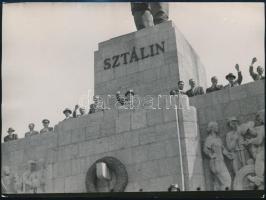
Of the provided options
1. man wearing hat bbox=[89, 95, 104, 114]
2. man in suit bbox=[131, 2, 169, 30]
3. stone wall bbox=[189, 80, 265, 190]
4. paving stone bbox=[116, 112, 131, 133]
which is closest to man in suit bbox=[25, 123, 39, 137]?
man wearing hat bbox=[89, 95, 104, 114]

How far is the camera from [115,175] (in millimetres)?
13773

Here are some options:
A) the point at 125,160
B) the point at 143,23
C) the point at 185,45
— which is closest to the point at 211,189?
the point at 125,160

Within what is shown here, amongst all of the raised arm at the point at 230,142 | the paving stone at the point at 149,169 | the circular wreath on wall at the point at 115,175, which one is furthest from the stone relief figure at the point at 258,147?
the circular wreath on wall at the point at 115,175

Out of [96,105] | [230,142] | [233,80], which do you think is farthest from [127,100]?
[230,142]

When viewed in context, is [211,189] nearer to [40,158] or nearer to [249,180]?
[249,180]

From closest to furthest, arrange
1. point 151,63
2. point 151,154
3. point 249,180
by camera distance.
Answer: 1. point 249,180
2. point 151,154
3. point 151,63

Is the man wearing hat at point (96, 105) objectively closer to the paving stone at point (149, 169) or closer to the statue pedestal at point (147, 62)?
the statue pedestal at point (147, 62)

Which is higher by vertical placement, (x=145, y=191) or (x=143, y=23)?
(x=143, y=23)

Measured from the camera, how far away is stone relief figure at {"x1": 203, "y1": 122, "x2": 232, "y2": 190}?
1307 cm

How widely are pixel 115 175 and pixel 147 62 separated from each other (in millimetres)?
4534

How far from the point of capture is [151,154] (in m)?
13.7

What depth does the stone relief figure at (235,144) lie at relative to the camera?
13078 millimetres

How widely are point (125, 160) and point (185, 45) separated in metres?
5.34

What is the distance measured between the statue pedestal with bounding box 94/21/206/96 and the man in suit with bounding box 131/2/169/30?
0.83 m
